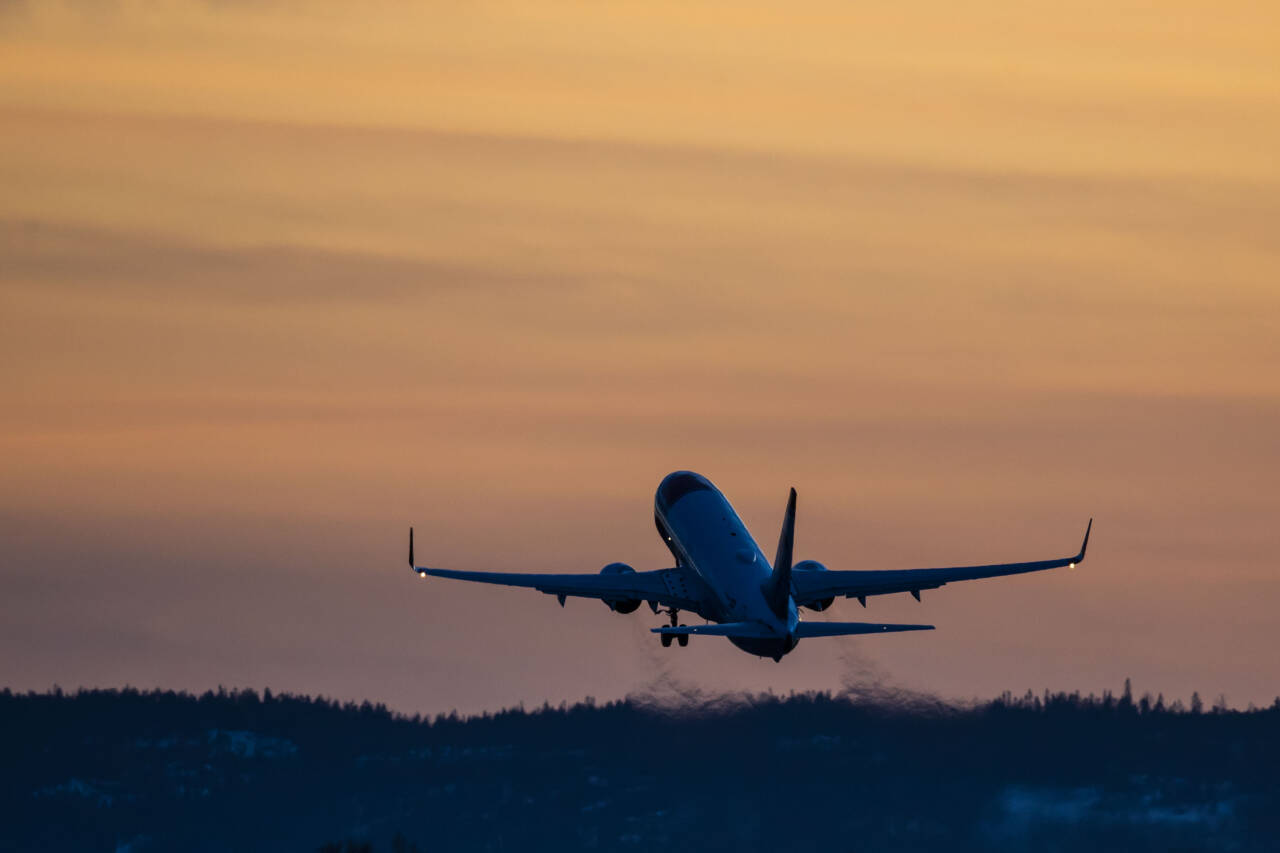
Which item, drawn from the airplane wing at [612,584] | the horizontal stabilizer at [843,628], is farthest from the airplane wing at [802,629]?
the airplane wing at [612,584]

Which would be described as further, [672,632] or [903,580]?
[903,580]

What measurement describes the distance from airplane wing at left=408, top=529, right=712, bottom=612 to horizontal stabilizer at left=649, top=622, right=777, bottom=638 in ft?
41.7

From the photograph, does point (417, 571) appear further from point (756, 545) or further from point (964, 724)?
point (964, 724)

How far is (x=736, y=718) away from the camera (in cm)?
18675

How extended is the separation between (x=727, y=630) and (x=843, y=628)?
6263 millimetres

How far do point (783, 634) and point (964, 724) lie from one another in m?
68.3

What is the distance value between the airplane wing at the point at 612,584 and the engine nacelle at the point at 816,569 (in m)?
Answer: 5.83

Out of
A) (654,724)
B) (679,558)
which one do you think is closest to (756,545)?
(679,558)

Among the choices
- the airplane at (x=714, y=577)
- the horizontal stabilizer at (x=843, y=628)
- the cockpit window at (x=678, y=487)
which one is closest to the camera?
the horizontal stabilizer at (x=843, y=628)

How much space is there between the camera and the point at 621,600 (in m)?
152

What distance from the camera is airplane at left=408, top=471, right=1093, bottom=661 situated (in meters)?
142

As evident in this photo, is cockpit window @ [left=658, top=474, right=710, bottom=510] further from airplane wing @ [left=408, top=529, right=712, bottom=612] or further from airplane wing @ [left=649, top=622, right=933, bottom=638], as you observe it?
airplane wing @ [left=649, top=622, right=933, bottom=638]

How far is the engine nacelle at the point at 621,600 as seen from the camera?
152 meters

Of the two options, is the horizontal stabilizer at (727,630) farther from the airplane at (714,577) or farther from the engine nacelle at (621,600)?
the engine nacelle at (621,600)
